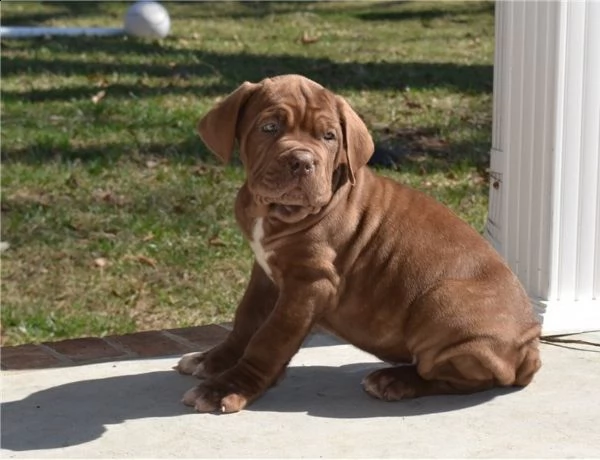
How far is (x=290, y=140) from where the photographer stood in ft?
13.5

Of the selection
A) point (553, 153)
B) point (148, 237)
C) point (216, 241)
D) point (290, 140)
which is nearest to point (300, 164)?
point (290, 140)

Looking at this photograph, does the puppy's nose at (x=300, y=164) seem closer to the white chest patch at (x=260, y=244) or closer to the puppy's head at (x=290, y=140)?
the puppy's head at (x=290, y=140)

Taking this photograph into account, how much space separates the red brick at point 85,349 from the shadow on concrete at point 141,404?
0.35 metres

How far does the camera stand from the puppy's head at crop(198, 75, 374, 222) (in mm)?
4070

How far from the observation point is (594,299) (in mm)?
5219

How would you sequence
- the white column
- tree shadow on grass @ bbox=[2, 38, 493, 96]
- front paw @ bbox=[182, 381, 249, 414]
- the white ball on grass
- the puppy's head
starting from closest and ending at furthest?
1. the puppy's head
2. front paw @ bbox=[182, 381, 249, 414]
3. the white column
4. tree shadow on grass @ bbox=[2, 38, 493, 96]
5. the white ball on grass

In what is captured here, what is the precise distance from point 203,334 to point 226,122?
4.83 ft

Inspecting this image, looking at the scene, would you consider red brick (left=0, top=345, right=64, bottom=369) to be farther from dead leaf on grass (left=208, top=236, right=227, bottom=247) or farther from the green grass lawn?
dead leaf on grass (left=208, top=236, right=227, bottom=247)

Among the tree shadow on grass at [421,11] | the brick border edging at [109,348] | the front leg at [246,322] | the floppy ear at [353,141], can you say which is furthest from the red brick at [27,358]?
the tree shadow on grass at [421,11]

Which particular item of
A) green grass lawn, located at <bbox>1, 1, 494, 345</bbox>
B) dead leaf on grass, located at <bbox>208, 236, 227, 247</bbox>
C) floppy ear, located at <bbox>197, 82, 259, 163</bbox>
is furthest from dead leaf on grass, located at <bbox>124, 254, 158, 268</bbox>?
floppy ear, located at <bbox>197, 82, 259, 163</bbox>

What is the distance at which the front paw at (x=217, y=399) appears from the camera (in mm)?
4285

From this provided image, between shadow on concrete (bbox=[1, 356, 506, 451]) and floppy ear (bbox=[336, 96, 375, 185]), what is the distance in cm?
81

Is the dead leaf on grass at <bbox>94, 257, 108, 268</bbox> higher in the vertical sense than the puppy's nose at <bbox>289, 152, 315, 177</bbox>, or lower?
lower

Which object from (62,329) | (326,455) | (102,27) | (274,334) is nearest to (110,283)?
(62,329)
